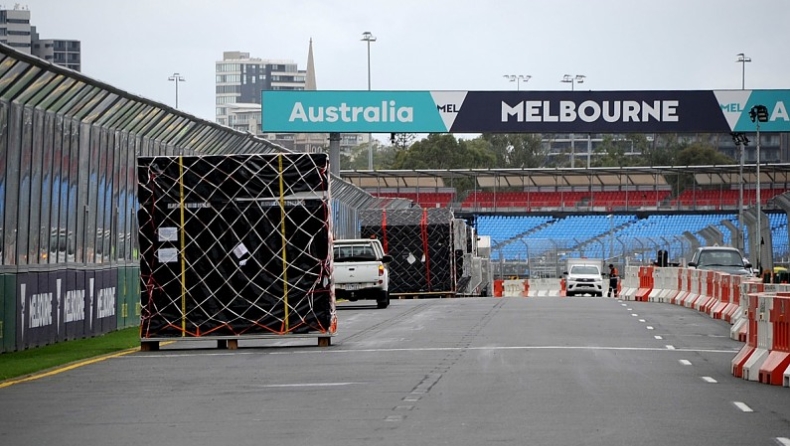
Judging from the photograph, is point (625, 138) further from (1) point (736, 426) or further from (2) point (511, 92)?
(1) point (736, 426)

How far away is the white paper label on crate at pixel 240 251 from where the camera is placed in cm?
2256

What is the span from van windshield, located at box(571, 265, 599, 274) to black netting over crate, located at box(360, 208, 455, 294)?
14080 millimetres

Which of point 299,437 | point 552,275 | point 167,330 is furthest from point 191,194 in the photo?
point 552,275

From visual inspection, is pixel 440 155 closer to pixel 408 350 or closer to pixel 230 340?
pixel 230 340

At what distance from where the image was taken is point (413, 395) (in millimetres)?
14250

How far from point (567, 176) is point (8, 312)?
77.5m

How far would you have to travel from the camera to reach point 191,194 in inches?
893

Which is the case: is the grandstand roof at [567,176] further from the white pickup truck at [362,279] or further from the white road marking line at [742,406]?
the white road marking line at [742,406]

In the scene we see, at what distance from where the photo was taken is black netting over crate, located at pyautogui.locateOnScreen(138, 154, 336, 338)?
22.4 meters

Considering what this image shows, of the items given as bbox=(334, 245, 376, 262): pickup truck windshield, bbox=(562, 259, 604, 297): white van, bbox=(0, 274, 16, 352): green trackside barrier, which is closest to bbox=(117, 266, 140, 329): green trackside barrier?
bbox=(0, 274, 16, 352): green trackside barrier

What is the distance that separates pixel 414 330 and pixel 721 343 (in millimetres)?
5683

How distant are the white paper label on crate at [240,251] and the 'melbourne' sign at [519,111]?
135 feet

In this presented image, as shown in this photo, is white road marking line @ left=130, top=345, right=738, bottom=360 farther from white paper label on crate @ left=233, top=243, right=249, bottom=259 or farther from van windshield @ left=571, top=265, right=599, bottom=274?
van windshield @ left=571, top=265, right=599, bottom=274

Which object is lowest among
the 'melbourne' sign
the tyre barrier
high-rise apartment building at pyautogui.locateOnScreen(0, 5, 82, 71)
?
the tyre barrier
